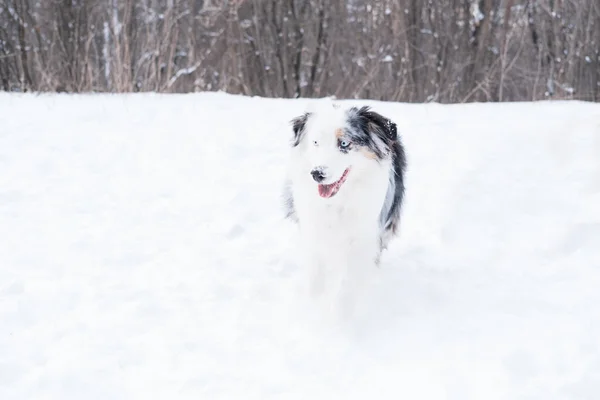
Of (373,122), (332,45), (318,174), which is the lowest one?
(318,174)

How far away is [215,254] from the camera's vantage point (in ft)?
13.3

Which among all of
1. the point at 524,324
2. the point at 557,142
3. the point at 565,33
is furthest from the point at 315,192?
the point at 565,33

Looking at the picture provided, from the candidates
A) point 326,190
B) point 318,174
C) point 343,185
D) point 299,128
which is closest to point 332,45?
point 299,128

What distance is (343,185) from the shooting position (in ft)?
10.9

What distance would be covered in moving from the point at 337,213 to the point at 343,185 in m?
0.17

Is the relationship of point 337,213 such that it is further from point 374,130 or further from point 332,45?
point 332,45

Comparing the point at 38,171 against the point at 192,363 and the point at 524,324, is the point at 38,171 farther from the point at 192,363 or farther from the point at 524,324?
the point at 524,324

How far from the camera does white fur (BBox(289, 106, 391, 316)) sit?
3.26 metres

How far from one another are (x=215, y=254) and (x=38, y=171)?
6.78ft

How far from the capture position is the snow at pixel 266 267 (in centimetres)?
275

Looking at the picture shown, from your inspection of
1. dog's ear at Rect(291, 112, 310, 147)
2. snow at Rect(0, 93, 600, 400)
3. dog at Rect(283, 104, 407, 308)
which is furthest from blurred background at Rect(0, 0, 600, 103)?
dog at Rect(283, 104, 407, 308)

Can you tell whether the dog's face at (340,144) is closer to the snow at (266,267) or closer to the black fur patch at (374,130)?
the black fur patch at (374,130)

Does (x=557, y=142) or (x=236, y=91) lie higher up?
(x=236, y=91)

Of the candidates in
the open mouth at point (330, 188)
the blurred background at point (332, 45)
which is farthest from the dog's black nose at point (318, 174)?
the blurred background at point (332, 45)
